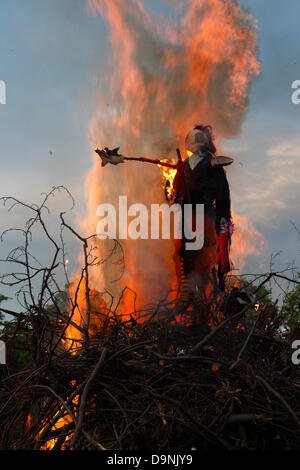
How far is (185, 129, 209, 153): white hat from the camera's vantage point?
9.90m

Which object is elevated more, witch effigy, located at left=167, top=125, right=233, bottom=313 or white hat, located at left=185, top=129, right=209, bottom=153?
white hat, located at left=185, top=129, right=209, bottom=153

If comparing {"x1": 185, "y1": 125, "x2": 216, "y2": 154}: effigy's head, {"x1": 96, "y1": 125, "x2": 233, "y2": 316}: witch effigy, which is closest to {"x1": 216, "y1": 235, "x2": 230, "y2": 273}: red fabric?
{"x1": 96, "y1": 125, "x2": 233, "y2": 316}: witch effigy

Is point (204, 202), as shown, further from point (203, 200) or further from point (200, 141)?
point (200, 141)

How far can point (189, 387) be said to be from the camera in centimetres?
298

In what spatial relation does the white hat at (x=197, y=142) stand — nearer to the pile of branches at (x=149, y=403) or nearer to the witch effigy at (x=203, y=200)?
the witch effigy at (x=203, y=200)

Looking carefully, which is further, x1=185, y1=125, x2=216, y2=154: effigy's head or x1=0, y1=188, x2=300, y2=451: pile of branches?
x1=185, y1=125, x2=216, y2=154: effigy's head

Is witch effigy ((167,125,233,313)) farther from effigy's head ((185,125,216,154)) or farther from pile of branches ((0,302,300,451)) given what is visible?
pile of branches ((0,302,300,451))

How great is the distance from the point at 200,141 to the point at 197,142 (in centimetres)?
6

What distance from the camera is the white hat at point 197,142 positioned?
9898mm

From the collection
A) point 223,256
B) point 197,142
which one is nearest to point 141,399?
point 223,256

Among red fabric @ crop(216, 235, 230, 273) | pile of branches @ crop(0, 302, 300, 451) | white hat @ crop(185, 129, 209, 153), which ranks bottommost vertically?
pile of branches @ crop(0, 302, 300, 451)

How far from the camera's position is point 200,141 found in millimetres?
9914

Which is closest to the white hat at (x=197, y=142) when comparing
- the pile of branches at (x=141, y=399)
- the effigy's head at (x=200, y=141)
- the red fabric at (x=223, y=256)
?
the effigy's head at (x=200, y=141)

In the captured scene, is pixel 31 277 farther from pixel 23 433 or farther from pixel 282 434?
pixel 282 434
